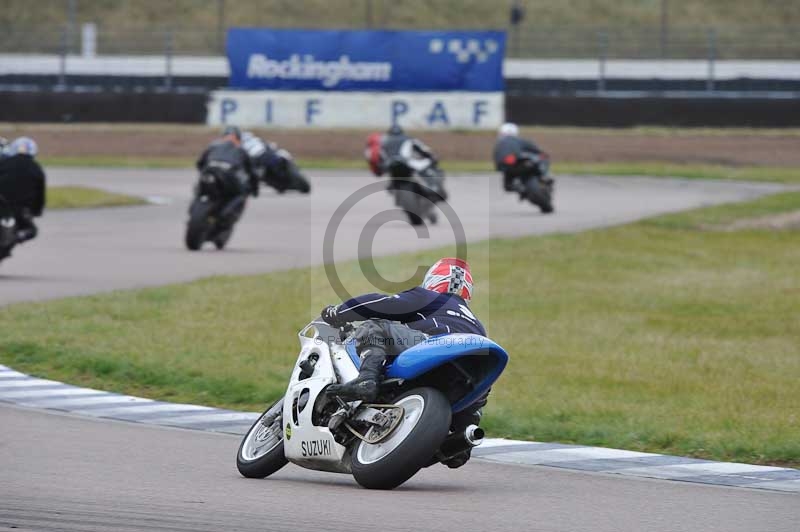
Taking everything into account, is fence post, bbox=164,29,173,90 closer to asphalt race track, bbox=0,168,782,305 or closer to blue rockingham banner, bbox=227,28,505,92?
blue rockingham banner, bbox=227,28,505,92

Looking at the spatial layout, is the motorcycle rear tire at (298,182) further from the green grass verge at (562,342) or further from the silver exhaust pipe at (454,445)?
the silver exhaust pipe at (454,445)

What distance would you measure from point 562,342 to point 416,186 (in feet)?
40.7

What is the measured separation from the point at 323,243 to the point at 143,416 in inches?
509

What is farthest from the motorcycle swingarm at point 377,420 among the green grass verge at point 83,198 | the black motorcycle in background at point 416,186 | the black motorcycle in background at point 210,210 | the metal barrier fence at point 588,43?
the metal barrier fence at point 588,43

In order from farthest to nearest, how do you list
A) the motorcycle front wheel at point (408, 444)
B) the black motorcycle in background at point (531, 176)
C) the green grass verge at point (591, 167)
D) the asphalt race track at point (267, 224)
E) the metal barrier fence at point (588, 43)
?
the metal barrier fence at point (588, 43) < the green grass verge at point (591, 167) < the black motorcycle in background at point (531, 176) < the asphalt race track at point (267, 224) < the motorcycle front wheel at point (408, 444)

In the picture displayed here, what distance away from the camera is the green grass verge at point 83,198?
28938 mm

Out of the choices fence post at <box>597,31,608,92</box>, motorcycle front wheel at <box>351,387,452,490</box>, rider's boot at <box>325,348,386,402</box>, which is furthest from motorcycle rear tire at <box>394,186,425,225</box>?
motorcycle front wheel at <box>351,387,452,490</box>

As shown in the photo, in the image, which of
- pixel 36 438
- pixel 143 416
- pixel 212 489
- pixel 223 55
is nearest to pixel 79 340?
pixel 143 416

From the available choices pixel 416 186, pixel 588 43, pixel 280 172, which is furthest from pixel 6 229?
pixel 588 43

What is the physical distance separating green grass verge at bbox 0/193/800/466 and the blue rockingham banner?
59.9ft

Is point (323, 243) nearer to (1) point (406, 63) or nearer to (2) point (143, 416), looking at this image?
(2) point (143, 416)

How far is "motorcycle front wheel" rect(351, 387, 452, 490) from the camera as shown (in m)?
7.24

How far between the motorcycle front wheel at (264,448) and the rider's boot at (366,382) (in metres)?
0.58

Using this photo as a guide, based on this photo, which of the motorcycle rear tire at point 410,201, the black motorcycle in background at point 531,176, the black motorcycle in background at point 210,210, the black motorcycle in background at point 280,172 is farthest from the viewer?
the black motorcycle in background at point 531,176
